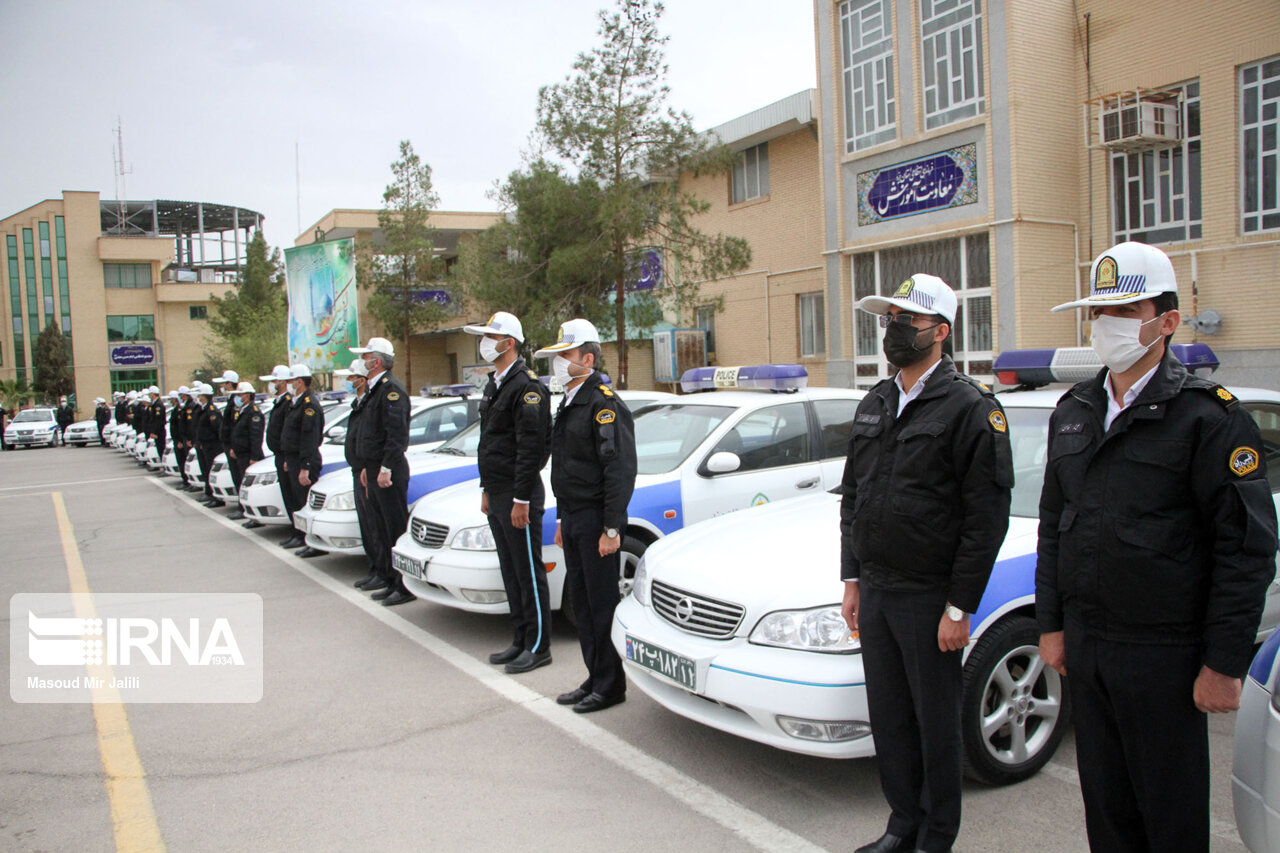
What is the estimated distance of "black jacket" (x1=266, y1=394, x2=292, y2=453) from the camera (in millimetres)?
9766

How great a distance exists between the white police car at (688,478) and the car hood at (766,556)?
131cm

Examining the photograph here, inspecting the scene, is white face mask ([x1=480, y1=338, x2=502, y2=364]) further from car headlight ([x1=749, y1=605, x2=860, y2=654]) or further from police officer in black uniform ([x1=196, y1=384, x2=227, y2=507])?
police officer in black uniform ([x1=196, y1=384, x2=227, y2=507])

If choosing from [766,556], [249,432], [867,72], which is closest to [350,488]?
[249,432]

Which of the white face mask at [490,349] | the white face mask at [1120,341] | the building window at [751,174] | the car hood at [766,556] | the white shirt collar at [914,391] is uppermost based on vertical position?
the building window at [751,174]

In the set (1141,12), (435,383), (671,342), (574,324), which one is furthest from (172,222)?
(574,324)

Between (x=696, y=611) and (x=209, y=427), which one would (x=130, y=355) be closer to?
(x=209, y=427)

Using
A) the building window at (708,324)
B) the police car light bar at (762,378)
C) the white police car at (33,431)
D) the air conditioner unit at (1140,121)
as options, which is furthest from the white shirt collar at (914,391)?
the white police car at (33,431)

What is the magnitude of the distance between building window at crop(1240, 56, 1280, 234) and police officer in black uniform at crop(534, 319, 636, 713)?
12.5 m

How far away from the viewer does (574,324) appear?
5.00 metres

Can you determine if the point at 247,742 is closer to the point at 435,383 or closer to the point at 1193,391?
the point at 1193,391

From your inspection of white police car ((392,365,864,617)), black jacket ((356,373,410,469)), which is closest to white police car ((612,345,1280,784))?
white police car ((392,365,864,617))

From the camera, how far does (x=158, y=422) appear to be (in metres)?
20.3

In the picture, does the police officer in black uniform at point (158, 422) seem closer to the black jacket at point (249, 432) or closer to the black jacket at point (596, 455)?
the black jacket at point (249, 432)

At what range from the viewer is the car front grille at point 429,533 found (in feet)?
20.4
